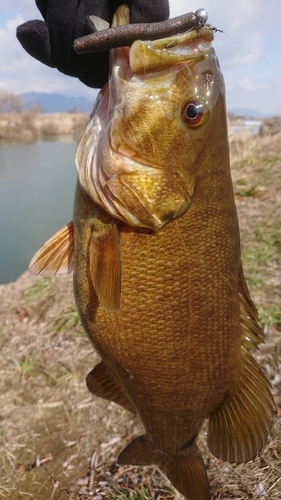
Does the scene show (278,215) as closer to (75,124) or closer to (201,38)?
(201,38)

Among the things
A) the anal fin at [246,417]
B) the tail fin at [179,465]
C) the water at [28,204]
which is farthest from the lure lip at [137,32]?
the water at [28,204]

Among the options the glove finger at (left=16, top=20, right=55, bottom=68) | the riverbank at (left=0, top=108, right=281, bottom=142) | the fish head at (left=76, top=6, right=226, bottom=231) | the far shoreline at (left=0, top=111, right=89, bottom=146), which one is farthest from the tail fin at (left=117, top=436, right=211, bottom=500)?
the far shoreline at (left=0, top=111, right=89, bottom=146)

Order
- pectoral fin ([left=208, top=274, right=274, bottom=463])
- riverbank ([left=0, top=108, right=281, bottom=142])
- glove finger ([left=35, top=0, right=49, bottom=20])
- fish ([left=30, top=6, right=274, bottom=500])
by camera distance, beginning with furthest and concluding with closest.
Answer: riverbank ([left=0, top=108, right=281, bottom=142])
pectoral fin ([left=208, top=274, right=274, bottom=463])
glove finger ([left=35, top=0, right=49, bottom=20])
fish ([left=30, top=6, right=274, bottom=500])

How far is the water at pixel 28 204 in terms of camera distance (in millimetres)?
9550

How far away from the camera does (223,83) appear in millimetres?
1546

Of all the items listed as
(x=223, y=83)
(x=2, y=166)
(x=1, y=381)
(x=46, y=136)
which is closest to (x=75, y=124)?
(x=46, y=136)

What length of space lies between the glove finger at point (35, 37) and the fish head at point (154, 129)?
13.0 inches

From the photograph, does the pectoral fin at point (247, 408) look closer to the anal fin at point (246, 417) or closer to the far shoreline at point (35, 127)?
the anal fin at point (246, 417)

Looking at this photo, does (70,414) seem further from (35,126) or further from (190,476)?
(35,126)

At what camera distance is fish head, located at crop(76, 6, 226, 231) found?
140 cm

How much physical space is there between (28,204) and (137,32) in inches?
443

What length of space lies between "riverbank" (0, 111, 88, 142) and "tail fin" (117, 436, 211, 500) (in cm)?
2651

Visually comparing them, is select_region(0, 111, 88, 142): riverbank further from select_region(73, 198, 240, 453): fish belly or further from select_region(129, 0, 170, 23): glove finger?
select_region(73, 198, 240, 453): fish belly

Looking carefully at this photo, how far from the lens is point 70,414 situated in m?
3.79
